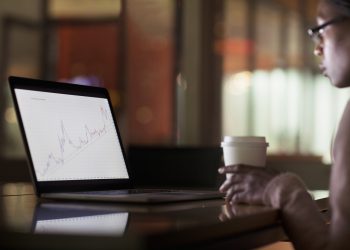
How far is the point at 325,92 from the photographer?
7.02 metres

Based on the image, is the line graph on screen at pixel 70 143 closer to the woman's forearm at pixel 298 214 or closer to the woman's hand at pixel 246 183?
the woman's hand at pixel 246 183

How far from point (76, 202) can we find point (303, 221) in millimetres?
439

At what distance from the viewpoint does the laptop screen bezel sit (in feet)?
4.81

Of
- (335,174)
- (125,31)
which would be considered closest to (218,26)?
(125,31)

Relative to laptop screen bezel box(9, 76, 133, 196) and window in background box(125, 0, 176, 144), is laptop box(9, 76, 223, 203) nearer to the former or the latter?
laptop screen bezel box(9, 76, 133, 196)

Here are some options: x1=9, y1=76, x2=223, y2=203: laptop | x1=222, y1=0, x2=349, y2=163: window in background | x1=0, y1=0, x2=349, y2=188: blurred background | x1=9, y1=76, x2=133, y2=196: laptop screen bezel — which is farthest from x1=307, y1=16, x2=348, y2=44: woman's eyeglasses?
x1=222, y1=0, x2=349, y2=163: window in background

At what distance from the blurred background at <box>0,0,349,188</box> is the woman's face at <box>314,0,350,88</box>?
3.94 meters

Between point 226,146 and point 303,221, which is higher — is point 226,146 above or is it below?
above

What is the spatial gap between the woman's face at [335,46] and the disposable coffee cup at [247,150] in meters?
0.21

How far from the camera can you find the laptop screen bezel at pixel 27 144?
1465 millimetres

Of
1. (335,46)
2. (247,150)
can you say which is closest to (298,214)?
(247,150)

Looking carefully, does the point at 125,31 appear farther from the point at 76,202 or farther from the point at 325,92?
the point at 76,202

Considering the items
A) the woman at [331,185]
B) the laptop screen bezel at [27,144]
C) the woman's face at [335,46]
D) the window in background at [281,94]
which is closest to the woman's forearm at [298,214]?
the woman at [331,185]

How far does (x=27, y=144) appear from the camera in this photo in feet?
4.79
